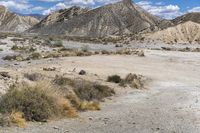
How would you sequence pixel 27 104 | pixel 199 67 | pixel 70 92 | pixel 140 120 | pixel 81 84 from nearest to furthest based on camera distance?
pixel 27 104, pixel 140 120, pixel 70 92, pixel 81 84, pixel 199 67

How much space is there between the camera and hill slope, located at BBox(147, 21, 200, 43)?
396 ft

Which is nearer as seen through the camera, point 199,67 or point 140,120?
point 140,120

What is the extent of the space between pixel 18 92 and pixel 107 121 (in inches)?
114

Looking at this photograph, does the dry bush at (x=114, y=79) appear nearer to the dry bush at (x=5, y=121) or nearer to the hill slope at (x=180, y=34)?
the dry bush at (x=5, y=121)

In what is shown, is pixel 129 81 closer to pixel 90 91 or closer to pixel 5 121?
pixel 90 91

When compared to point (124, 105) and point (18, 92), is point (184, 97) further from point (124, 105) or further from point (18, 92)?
point (18, 92)

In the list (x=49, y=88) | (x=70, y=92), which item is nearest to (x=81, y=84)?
(x=70, y=92)

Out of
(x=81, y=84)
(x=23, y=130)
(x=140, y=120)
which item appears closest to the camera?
(x=23, y=130)

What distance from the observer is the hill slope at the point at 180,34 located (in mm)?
120650

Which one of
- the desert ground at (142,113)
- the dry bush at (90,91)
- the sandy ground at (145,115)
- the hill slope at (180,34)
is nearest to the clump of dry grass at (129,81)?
the desert ground at (142,113)

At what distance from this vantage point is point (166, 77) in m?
34.5

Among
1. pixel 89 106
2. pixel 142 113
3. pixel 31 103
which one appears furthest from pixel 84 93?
pixel 31 103

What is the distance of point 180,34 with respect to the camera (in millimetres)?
125312

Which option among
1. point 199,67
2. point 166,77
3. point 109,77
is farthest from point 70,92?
point 199,67
